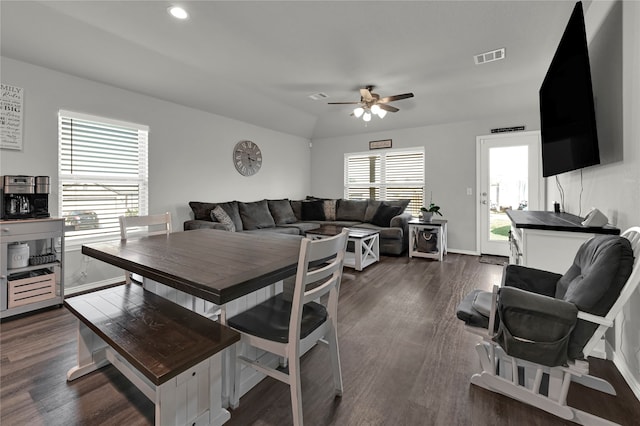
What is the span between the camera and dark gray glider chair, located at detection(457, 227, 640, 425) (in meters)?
1.23

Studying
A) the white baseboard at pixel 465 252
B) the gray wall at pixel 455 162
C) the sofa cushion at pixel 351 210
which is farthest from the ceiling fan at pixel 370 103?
the white baseboard at pixel 465 252

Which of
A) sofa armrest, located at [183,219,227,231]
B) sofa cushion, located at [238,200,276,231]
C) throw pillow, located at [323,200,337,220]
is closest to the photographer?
sofa armrest, located at [183,219,227,231]

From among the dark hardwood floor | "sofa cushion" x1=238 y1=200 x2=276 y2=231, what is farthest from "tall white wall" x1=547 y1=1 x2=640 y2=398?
"sofa cushion" x1=238 y1=200 x2=276 y2=231

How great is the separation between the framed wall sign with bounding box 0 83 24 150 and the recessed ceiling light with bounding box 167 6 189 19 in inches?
70.3

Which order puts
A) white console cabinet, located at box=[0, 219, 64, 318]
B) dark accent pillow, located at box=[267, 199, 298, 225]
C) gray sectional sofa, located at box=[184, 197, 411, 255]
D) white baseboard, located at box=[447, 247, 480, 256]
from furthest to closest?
dark accent pillow, located at box=[267, 199, 298, 225]
white baseboard, located at box=[447, 247, 480, 256]
gray sectional sofa, located at box=[184, 197, 411, 255]
white console cabinet, located at box=[0, 219, 64, 318]

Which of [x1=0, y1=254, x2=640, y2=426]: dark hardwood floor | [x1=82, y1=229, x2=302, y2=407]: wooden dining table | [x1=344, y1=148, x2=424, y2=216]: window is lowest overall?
[x1=0, y1=254, x2=640, y2=426]: dark hardwood floor

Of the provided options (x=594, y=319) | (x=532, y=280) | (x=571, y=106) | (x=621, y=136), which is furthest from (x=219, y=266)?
(x=571, y=106)

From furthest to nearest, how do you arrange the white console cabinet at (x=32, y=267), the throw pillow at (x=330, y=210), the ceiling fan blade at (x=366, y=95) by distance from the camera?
the throw pillow at (x=330, y=210)
the ceiling fan blade at (x=366, y=95)
the white console cabinet at (x=32, y=267)

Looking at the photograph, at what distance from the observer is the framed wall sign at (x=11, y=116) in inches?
106

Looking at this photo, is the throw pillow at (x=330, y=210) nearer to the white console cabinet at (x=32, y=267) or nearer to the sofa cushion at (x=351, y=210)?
the sofa cushion at (x=351, y=210)

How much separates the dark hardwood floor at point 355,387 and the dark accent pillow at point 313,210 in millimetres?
3648

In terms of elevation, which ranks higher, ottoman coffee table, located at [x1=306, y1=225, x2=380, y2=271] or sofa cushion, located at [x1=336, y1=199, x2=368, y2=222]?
sofa cushion, located at [x1=336, y1=199, x2=368, y2=222]

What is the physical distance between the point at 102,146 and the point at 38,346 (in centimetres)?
233

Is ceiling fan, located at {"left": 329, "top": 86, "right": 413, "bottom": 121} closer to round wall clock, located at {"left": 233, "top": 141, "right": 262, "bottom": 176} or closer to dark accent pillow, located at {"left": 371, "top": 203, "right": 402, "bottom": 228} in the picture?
dark accent pillow, located at {"left": 371, "top": 203, "right": 402, "bottom": 228}
